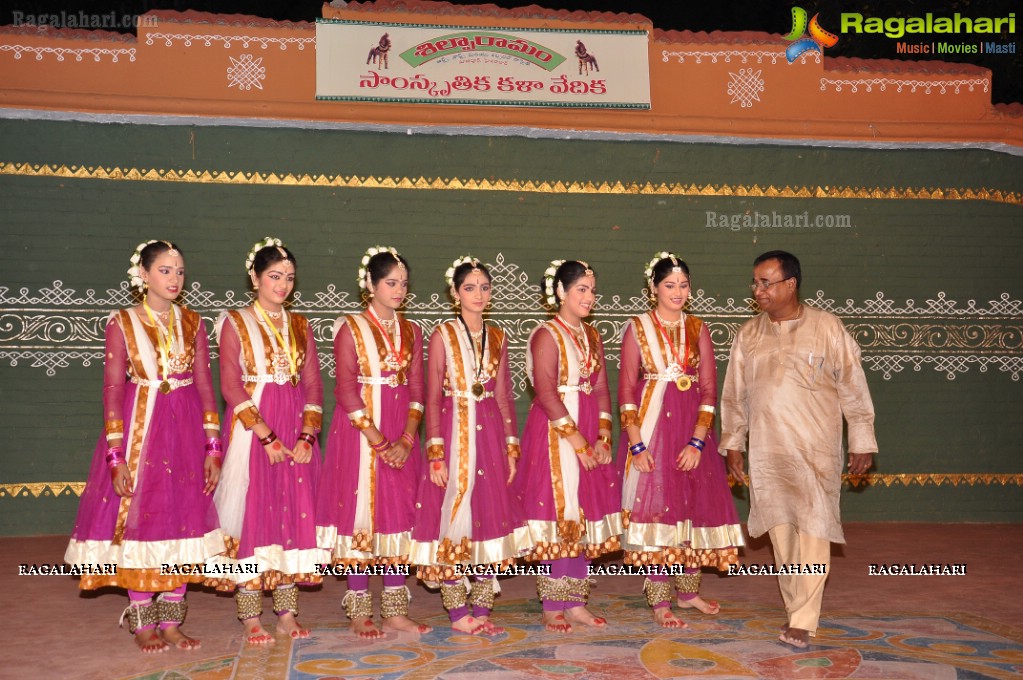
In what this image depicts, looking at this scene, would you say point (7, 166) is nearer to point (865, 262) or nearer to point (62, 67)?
point (62, 67)

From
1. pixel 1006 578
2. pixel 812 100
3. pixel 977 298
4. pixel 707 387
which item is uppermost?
pixel 812 100

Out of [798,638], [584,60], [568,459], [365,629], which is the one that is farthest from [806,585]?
[584,60]

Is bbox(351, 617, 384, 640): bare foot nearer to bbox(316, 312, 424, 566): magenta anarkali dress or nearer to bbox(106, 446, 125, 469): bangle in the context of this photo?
bbox(316, 312, 424, 566): magenta anarkali dress

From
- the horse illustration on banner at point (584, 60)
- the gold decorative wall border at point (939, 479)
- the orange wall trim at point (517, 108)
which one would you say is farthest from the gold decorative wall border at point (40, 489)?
the gold decorative wall border at point (939, 479)

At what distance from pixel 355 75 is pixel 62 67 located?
2.07 metres

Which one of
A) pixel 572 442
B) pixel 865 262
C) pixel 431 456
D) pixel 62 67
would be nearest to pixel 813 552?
pixel 572 442

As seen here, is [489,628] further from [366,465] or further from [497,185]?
[497,185]

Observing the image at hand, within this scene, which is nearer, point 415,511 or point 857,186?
point 415,511

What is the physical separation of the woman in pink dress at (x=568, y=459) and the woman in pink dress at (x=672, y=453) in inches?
5.3

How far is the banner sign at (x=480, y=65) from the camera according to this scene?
7.38 m

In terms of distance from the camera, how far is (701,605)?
5152 millimetres

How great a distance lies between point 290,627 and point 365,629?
14.1 inches

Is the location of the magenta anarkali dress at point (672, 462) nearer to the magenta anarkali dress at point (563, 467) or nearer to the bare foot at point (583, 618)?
the magenta anarkali dress at point (563, 467)

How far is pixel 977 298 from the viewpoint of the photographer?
8250mm
